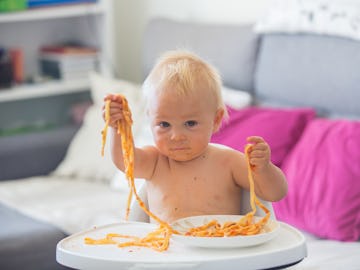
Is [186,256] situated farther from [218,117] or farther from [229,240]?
[218,117]

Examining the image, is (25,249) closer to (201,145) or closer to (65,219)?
(65,219)

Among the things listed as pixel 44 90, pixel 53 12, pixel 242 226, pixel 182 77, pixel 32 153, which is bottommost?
pixel 32 153

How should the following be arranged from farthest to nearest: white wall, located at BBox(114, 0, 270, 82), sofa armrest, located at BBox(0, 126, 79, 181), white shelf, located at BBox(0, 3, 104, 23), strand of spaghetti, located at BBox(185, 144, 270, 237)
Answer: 1. white shelf, located at BBox(0, 3, 104, 23)
2. white wall, located at BBox(114, 0, 270, 82)
3. sofa armrest, located at BBox(0, 126, 79, 181)
4. strand of spaghetti, located at BBox(185, 144, 270, 237)

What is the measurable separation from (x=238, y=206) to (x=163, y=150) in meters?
0.21

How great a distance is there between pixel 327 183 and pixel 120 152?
70cm

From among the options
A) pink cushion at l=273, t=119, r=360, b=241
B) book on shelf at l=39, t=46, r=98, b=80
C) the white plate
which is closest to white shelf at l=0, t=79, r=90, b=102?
book on shelf at l=39, t=46, r=98, b=80

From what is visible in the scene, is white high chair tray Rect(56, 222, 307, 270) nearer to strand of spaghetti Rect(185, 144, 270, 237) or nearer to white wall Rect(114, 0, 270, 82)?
strand of spaghetti Rect(185, 144, 270, 237)

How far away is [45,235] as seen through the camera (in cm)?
239

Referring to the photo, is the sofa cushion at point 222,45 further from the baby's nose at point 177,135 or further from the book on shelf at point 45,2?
the baby's nose at point 177,135

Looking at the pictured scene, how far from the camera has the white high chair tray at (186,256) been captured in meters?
1.36

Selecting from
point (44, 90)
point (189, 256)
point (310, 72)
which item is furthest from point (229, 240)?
point (44, 90)

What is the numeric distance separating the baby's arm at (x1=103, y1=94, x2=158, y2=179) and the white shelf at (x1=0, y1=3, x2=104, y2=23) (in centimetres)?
171

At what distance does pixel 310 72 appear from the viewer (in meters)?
2.41

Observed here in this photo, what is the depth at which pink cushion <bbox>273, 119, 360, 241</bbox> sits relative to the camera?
2.05m
